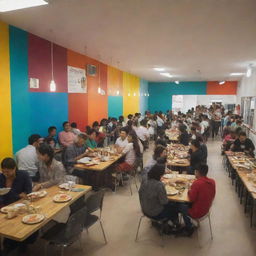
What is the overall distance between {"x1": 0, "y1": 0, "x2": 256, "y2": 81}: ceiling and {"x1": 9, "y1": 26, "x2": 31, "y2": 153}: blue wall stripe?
0.28 m

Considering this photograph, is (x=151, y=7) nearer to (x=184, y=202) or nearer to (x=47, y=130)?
(x=184, y=202)

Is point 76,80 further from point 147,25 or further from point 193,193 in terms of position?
point 193,193

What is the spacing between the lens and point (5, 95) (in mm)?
4609

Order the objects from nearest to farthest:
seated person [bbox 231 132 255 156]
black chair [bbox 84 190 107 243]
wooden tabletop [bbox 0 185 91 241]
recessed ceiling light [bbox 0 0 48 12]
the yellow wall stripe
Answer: wooden tabletop [bbox 0 185 91 241] < recessed ceiling light [bbox 0 0 48 12] < black chair [bbox 84 190 107 243] < the yellow wall stripe < seated person [bbox 231 132 255 156]

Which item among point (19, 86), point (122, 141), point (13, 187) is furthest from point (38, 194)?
point (122, 141)

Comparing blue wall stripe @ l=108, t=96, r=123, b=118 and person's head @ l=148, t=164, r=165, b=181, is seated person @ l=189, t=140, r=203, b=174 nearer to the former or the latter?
person's head @ l=148, t=164, r=165, b=181

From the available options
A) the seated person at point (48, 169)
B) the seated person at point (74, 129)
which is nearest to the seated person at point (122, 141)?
the seated person at point (74, 129)

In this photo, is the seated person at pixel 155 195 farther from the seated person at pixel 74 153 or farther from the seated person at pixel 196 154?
the seated person at pixel 74 153

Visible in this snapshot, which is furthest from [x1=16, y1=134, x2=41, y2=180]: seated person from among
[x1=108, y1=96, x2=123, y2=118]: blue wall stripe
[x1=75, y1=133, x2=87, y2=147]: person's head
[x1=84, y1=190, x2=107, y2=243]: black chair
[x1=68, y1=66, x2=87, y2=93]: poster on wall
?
[x1=108, y1=96, x2=123, y2=118]: blue wall stripe

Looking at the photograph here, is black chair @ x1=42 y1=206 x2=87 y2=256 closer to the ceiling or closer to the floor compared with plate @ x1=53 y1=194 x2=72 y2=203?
closer to the floor

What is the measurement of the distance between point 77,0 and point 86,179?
140 inches

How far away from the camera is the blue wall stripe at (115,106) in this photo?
9.99 meters

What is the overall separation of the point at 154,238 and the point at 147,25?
143 inches

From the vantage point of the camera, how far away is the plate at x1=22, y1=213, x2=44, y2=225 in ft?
8.47
